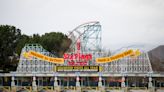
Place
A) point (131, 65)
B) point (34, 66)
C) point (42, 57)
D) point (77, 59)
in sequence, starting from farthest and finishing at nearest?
1. point (34, 66)
2. point (42, 57)
3. point (77, 59)
4. point (131, 65)

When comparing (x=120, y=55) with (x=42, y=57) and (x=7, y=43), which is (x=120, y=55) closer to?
(x=42, y=57)

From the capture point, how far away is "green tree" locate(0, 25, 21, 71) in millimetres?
59500

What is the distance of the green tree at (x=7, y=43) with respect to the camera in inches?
2343

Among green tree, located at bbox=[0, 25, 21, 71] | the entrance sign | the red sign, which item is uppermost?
green tree, located at bbox=[0, 25, 21, 71]

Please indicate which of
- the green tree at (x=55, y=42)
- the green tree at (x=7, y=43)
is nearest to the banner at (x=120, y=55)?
the green tree at (x=55, y=42)

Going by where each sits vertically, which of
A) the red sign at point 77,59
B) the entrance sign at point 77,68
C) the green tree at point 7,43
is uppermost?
the green tree at point 7,43

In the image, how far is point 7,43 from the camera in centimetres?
6203

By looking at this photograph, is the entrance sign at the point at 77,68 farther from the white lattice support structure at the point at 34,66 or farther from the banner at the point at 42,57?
the white lattice support structure at the point at 34,66

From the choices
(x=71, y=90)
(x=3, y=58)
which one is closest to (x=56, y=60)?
(x=71, y=90)

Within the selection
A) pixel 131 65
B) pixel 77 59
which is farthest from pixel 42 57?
pixel 131 65

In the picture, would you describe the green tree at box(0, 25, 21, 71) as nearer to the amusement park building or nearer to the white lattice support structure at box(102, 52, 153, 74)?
the amusement park building

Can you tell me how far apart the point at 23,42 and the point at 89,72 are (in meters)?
20.8

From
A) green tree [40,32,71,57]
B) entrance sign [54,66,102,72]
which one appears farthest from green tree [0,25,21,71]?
entrance sign [54,66,102,72]

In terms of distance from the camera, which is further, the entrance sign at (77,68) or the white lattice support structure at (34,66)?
the white lattice support structure at (34,66)
